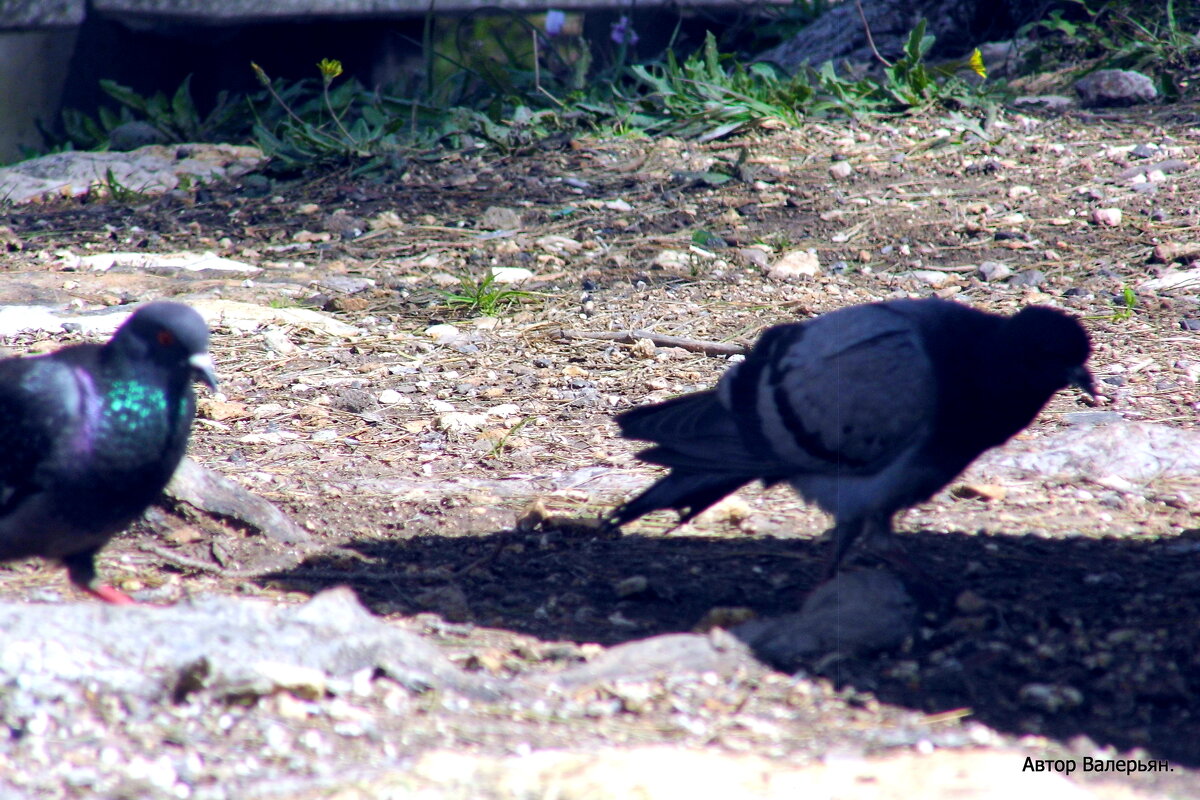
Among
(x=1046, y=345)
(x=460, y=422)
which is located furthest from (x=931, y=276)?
(x=1046, y=345)

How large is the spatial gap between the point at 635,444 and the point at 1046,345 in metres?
1.69

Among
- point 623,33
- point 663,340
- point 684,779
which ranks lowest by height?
point 663,340

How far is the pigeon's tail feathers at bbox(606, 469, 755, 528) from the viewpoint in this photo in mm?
3201

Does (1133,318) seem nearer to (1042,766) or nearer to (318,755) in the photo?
(1042,766)

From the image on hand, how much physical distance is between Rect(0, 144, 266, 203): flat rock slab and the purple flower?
279cm

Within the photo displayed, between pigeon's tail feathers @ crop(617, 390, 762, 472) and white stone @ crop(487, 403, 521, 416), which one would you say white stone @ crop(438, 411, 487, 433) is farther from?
pigeon's tail feathers @ crop(617, 390, 762, 472)

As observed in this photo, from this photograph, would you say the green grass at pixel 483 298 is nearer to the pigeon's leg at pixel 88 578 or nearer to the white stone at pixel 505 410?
the white stone at pixel 505 410

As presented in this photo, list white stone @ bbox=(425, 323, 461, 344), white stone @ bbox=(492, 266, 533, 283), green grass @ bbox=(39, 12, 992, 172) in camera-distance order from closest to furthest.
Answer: white stone @ bbox=(425, 323, 461, 344) < white stone @ bbox=(492, 266, 533, 283) < green grass @ bbox=(39, 12, 992, 172)

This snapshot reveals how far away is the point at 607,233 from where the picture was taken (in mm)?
6410

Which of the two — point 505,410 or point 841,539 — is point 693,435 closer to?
point 841,539

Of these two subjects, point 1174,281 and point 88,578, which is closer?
point 88,578

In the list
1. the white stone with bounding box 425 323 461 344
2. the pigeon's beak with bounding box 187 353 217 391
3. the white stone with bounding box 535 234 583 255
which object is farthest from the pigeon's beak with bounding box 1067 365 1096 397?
the white stone with bounding box 535 234 583 255

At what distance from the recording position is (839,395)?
10.0 feet

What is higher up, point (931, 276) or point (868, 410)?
point (868, 410)
